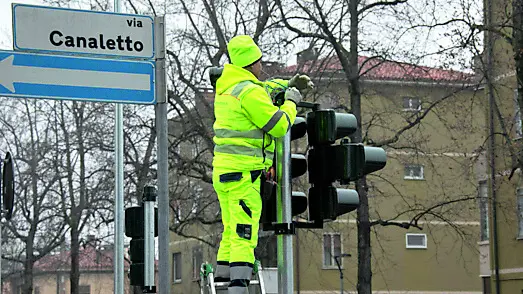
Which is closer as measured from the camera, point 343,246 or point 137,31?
point 137,31

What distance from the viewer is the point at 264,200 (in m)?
8.34

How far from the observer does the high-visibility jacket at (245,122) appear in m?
8.20

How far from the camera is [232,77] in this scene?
8406 mm

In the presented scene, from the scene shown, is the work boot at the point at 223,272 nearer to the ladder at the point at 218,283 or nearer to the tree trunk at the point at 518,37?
the ladder at the point at 218,283

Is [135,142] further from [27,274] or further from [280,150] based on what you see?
[280,150]

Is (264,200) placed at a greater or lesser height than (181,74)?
lesser

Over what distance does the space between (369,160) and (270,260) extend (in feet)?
127

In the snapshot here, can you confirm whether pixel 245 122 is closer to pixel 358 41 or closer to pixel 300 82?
pixel 300 82

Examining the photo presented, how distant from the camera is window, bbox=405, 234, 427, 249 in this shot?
65.4 m

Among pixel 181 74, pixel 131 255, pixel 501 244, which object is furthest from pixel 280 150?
pixel 501 244

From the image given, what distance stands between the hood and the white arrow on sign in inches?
22.1

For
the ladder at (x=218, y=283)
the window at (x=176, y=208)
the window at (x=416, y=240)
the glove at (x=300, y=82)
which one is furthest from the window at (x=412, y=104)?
the window at (x=416, y=240)

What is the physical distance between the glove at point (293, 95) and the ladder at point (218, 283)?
4.07 ft

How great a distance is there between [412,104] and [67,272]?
30.3m
